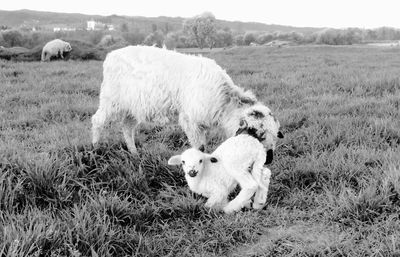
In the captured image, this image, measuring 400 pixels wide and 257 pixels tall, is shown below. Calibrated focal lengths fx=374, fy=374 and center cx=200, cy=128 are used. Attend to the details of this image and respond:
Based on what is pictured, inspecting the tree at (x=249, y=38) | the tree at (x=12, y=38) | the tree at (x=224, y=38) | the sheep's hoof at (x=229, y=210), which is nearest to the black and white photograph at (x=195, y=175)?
the sheep's hoof at (x=229, y=210)

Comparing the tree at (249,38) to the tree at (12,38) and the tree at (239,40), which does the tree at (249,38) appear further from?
the tree at (12,38)

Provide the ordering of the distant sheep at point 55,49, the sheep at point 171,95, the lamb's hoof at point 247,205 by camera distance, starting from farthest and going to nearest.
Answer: the distant sheep at point 55,49
the sheep at point 171,95
the lamb's hoof at point 247,205

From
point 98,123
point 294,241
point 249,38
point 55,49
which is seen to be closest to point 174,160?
point 294,241

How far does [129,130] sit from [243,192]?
7.56 ft

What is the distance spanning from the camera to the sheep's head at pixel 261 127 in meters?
3.80

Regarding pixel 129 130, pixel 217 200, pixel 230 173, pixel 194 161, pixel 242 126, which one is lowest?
pixel 217 200

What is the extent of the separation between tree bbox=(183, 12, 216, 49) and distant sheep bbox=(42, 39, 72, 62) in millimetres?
42624

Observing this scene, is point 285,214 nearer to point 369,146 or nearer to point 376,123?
point 369,146

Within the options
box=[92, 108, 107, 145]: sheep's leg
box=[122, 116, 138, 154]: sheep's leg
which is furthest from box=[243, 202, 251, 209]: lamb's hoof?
box=[92, 108, 107, 145]: sheep's leg

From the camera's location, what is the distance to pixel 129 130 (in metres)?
5.10

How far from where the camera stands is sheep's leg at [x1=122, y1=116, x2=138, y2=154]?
194 inches

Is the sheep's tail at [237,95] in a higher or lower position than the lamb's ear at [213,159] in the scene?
higher

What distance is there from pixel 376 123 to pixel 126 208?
Result: 3.85m

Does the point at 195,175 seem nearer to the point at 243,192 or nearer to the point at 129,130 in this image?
the point at 243,192
